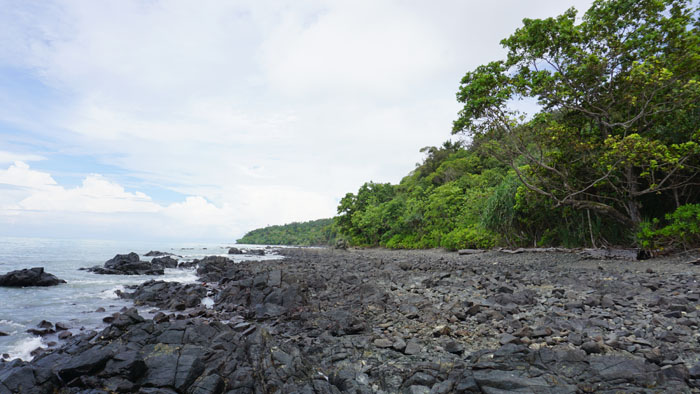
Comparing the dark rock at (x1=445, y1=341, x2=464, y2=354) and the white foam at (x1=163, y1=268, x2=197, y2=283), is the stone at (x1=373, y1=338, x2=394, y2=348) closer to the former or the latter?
the dark rock at (x1=445, y1=341, x2=464, y2=354)

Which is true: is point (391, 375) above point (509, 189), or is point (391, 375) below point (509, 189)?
below

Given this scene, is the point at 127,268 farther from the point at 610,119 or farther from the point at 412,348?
the point at 610,119

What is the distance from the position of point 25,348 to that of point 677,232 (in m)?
21.6

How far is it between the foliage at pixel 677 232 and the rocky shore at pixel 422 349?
199 inches

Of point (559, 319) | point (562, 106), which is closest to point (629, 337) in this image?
point (559, 319)

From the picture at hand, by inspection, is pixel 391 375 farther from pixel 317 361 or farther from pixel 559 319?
pixel 559 319

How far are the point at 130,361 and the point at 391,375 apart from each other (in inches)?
154

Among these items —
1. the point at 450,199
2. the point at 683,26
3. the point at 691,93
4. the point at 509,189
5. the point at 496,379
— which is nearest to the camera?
the point at 496,379

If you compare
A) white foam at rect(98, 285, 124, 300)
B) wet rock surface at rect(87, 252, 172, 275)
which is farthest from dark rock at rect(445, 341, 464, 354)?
→ wet rock surface at rect(87, 252, 172, 275)

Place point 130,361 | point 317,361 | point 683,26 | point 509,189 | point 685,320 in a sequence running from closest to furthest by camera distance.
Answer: point 130,361 → point 685,320 → point 317,361 → point 683,26 → point 509,189

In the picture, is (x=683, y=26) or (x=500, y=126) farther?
(x=500, y=126)

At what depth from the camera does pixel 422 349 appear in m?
5.57

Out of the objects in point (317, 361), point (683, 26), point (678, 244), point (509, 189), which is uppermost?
point (683, 26)

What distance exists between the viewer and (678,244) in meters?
13.1
